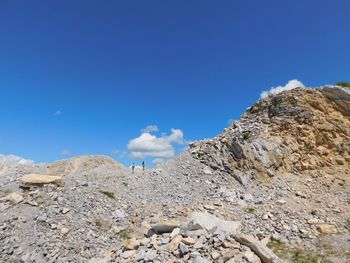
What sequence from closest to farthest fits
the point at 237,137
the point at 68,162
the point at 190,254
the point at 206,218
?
the point at 190,254 < the point at 206,218 < the point at 237,137 < the point at 68,162

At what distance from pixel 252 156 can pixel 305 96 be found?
8006 millimetres

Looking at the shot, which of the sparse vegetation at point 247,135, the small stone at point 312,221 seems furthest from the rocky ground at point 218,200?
the sparse vegetation at point 247,135

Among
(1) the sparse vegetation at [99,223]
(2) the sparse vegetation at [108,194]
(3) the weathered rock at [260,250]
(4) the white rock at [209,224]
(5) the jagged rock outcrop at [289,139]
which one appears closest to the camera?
(3) the weathered rock at [260,250]

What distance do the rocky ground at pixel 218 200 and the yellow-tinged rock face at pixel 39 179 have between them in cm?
8

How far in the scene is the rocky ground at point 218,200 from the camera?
12.8 metres

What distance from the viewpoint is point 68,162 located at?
110 feet

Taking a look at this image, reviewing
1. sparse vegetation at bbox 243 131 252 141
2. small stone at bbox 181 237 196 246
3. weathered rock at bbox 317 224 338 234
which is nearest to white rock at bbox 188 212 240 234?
small stone at bbox 181 237 196 246

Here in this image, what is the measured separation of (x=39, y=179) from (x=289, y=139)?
20.1 meters

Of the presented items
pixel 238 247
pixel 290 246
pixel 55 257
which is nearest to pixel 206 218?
pixel 238 247

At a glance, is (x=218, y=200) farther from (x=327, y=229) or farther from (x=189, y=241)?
(x=189, y=241)

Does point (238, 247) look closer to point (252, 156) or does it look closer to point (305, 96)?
point (252, 156)

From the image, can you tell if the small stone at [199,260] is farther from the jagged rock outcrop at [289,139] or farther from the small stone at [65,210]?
the jagged rock outcrop at [289,139]

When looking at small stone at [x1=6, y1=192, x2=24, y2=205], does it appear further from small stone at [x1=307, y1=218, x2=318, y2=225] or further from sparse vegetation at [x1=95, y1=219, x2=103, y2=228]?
small stone at [x1=307, y1=218, x2=318, y2=225]

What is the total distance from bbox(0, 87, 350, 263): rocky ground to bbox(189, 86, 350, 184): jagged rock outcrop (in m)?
0.09
